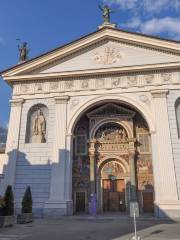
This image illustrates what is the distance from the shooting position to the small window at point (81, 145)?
22672 millimetres

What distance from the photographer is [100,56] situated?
75.4ft

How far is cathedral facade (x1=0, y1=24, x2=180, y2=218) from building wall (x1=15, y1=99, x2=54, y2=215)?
7cm

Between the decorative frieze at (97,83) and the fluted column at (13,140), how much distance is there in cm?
126

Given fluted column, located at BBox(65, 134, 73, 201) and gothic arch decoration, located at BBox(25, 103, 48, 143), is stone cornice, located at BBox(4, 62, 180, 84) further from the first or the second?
fluted column, located at BBox(65, 134, 73, 201)

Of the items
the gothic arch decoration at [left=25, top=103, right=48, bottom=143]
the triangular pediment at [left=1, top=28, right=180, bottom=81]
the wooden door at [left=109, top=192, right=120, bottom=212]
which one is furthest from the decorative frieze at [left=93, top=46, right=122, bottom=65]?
the wooden door at [left=109, top=192, right=120, bottom=212]

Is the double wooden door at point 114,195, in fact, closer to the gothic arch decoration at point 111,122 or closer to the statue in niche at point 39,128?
the gothic arch decoration at point 111,122

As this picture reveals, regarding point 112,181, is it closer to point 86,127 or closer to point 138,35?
point 86,127

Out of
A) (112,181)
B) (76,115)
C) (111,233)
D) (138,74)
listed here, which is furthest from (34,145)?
(111,233)

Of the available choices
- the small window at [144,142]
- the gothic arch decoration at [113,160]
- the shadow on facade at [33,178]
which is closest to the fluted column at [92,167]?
the gothic arch decoration at [113,160]

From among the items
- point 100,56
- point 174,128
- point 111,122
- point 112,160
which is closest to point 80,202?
point 112,160

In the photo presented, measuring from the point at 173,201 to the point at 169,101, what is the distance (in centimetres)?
715

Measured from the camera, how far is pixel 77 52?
76.9 ft

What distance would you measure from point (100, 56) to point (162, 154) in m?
9.25

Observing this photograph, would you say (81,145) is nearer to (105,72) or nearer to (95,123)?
(95,123)
